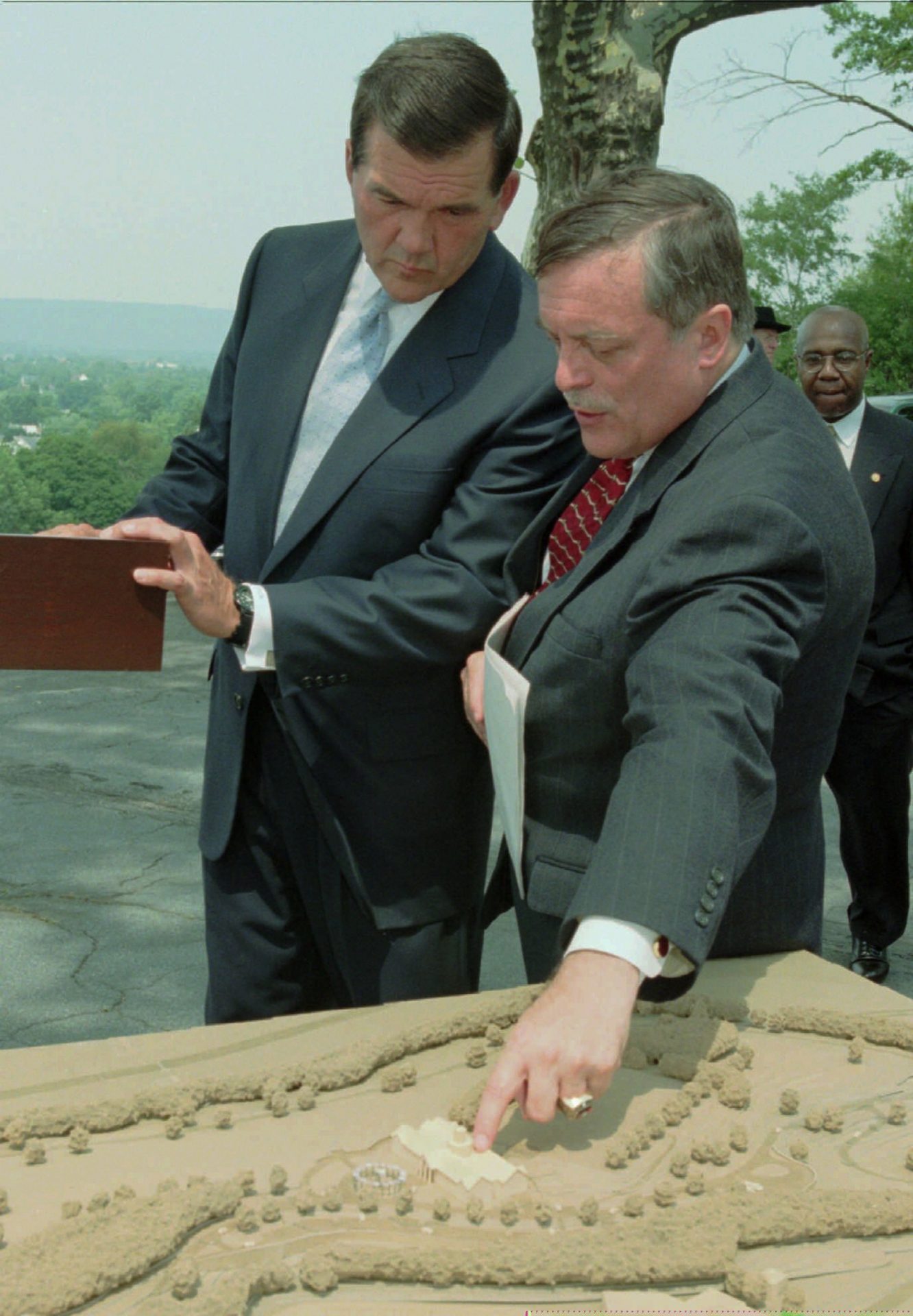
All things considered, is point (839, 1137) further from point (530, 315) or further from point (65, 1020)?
point (65, 1020)

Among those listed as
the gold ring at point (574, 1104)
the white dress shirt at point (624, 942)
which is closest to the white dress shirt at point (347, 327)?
the white dress shirt at point (624, 942)

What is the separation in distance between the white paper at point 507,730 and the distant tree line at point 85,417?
1.52 m

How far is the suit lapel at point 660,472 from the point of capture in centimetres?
165

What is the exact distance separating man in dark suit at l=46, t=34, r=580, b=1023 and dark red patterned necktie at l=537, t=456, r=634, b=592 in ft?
0.52

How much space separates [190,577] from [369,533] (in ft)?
0.99

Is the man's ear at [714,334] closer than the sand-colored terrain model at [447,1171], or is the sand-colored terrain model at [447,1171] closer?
the sand-colored terrain model at [447,1171]

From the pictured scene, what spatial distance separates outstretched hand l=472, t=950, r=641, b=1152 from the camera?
1263 millimetres

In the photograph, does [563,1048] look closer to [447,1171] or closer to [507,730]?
[447,1171]

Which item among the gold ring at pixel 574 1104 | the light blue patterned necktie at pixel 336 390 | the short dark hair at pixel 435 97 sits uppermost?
the short dark hair at pixel 435 97

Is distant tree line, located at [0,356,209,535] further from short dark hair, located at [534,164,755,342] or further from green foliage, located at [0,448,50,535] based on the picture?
short dark hair, located at [534,164,755,342]

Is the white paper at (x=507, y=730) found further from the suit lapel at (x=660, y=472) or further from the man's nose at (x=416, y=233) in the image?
the man's nose at (x=416, y=233)

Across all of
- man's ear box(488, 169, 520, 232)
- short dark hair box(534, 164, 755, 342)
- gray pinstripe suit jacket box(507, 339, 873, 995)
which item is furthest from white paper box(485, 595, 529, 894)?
man's ear box(488, 169, 520, 232)

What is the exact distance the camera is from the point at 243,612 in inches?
78.7

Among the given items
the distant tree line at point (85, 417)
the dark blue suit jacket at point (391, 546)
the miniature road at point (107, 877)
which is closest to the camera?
the dark blue suit jacket at point (391, 546)
